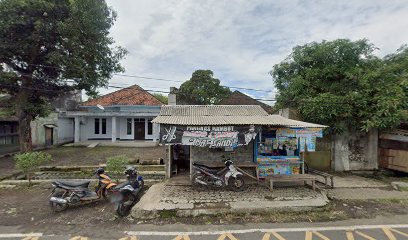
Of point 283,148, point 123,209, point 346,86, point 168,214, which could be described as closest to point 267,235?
point 168,214

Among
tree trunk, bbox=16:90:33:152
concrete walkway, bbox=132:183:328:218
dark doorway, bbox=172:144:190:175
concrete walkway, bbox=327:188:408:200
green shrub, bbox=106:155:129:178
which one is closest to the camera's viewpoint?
concrete walkway, bbox=132:183:328:218

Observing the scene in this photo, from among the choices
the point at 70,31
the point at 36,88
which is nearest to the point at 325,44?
the point at 70,31

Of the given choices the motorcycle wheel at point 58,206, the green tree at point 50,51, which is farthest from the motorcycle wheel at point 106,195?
the green tree at point 50,51

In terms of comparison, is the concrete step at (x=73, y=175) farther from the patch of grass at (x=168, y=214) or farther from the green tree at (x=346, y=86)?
the green tree at (x=346, y=86)

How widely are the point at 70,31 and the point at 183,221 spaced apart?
1191 cm

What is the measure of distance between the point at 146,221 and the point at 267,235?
9.56ft

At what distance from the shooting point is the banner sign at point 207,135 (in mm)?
7199

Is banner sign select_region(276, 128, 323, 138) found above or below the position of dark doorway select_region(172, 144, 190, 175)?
above

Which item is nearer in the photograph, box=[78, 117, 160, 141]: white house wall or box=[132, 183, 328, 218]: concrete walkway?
box=[132, 183, 328, 218]: concrete walkway

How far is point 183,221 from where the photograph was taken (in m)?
5.57

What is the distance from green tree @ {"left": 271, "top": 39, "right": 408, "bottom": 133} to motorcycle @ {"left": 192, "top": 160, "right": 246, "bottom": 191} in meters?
5.63

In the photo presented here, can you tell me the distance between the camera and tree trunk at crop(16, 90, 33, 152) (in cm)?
1348

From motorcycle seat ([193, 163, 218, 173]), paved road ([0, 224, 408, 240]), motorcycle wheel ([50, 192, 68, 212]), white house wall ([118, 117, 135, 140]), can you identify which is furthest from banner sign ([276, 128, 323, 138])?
→ white house wall ([118, 117, 135, 140])

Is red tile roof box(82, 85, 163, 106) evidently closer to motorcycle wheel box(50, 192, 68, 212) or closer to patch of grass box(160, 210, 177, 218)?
motorcycle wheel box(50, 192, 68, 212)
